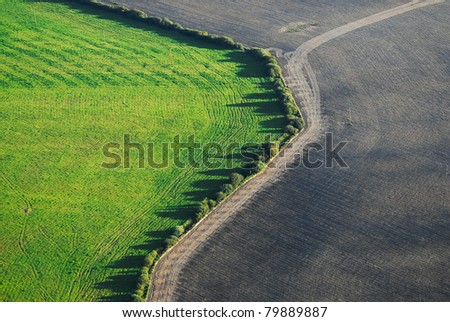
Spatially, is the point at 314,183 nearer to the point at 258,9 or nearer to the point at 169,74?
the point at 169,74

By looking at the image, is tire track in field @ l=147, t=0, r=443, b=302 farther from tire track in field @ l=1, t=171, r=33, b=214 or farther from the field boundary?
tire track in field @ l=1, t=171, r=33, b=214

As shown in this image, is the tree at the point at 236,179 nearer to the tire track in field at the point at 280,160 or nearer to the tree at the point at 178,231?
the tire track in field at the point at 280,160

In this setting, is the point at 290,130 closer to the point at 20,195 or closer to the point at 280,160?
the point at 280,160

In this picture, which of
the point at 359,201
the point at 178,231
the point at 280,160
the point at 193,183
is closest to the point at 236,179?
the point at 193,183

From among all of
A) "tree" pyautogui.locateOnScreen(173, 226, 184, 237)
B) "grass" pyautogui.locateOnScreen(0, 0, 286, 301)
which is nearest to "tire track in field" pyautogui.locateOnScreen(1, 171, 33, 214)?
"grass" pyautogui.locateOnScreen(0, 0, 286, 301)

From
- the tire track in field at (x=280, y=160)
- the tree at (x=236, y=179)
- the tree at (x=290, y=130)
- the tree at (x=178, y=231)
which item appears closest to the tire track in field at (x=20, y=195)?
the tree at (x=178, y=231)

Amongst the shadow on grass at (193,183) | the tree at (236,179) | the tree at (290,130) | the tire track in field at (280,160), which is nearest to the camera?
the shadow on grass at (193,183)
